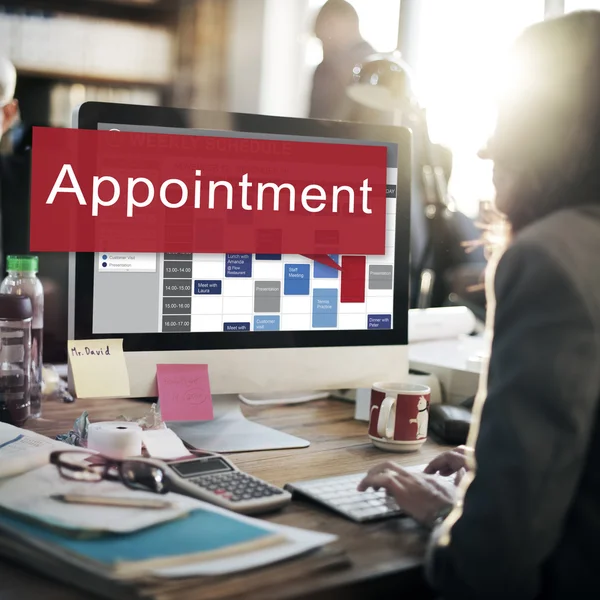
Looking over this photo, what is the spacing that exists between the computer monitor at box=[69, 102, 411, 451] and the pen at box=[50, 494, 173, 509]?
1.23ft

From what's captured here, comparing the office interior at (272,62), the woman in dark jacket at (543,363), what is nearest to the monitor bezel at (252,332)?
the woman in dark jacket at (543,363)

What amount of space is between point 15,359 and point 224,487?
0.53 metres

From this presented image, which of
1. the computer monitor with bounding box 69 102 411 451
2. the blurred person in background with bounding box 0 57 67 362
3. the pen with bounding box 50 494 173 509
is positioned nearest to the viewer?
the pen with bounding box 50 494 173 509

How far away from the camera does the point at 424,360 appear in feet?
5.25

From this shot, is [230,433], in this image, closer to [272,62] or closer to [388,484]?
[388,484]

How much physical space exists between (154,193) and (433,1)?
3498 mm

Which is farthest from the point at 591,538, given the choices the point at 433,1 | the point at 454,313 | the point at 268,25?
the point at 433,1

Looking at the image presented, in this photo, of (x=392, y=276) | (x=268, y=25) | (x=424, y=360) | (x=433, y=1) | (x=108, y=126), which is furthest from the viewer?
(x=433, y=1)

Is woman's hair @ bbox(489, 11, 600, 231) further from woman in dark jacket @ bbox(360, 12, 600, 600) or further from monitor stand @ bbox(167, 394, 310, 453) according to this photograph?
monitor stand @ bbox(167, 394, 310, 453)

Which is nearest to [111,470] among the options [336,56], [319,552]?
[319,552]

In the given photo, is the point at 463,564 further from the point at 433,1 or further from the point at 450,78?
the point at 433,1

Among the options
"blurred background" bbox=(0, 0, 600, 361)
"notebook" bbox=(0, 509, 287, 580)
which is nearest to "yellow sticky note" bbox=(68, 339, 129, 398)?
"notebook" bbox=(0, 509, 287, 580)

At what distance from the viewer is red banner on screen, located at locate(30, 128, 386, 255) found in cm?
115

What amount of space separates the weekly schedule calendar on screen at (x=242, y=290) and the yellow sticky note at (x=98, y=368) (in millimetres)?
25
